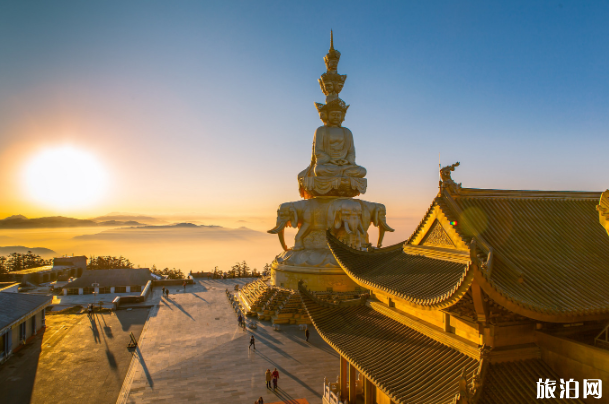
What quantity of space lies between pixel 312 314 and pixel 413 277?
403 centimetres

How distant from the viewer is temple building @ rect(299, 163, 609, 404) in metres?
6.81

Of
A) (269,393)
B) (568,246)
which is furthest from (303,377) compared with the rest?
(568,246)

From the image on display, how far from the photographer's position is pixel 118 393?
1430 cm

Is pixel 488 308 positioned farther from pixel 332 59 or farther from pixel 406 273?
pixel 332 59

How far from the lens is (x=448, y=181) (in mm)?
9602

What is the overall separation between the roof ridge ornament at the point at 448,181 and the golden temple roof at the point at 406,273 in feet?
Answer: 6.26

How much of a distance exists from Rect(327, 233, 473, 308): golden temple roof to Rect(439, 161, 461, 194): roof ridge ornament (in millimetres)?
1907

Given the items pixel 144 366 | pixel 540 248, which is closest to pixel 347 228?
pixel 144 366

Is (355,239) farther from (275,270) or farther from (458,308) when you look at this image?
(458,308)

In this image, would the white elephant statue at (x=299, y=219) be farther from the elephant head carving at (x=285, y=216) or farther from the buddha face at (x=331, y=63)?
the buddha face at (x=331, y=63)

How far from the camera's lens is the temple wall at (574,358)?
258 inches

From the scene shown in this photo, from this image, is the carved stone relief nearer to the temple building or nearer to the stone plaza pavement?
the temple building

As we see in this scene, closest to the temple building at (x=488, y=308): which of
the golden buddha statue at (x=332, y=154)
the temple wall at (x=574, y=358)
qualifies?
the temple wall at (x=574, y=358)

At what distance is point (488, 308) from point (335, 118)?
79.9 ft
